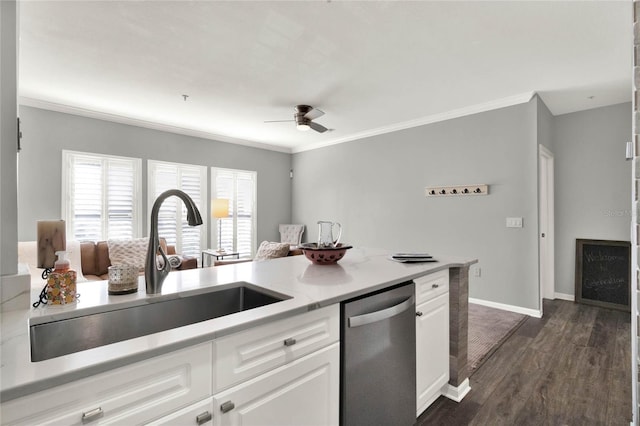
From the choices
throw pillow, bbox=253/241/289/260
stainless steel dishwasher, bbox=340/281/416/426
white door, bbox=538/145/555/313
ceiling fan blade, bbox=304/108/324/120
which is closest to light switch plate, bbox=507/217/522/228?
white door, bbox=538/145/555/313

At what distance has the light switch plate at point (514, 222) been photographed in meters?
3.78

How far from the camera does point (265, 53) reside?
274 cm

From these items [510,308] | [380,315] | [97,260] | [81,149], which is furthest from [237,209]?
[380,315]

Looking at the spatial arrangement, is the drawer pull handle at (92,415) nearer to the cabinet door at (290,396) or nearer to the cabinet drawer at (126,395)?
the cabinet drawer at (126,395)

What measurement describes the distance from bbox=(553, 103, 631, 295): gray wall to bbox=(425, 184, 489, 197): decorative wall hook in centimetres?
130

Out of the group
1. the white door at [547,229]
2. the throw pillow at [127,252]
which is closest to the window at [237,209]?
the throw pillow at [127,252]

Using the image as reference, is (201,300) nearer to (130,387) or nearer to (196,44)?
(130,387)

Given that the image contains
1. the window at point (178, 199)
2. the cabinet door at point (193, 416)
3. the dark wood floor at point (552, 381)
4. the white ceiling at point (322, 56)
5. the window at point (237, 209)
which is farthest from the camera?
the window at point (237, 209)

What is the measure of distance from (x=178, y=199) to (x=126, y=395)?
16.5 ft

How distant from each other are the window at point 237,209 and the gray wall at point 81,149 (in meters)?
0.13

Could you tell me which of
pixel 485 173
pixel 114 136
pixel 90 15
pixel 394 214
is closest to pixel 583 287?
pixel 485 173

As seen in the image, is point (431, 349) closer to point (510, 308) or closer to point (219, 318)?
point (219, 318)

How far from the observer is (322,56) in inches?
Answer: 109

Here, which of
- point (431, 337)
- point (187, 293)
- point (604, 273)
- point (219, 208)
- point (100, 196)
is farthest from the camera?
point (219, 208)
